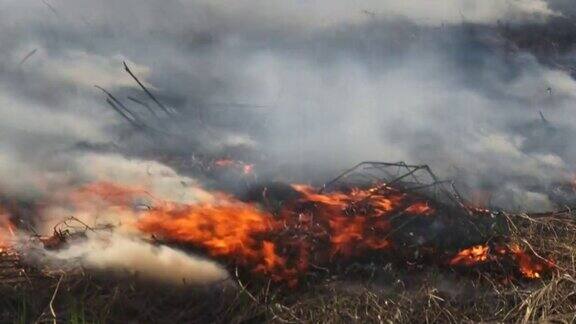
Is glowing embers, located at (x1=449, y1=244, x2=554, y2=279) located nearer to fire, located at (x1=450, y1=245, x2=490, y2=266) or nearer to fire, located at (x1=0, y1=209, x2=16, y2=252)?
fire, located at (x1=450, y1=245, x2=490, y2=266)

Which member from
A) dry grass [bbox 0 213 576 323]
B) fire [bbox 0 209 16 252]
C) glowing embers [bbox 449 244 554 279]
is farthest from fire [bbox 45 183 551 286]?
fire [bbox 0 209 16 252]

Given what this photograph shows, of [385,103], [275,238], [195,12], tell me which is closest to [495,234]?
[385,103]

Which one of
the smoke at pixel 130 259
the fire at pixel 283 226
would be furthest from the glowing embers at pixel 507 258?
the smoke at pixel 130 259

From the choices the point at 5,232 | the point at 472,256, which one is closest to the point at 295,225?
the point at 472,256

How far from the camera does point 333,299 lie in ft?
14.2

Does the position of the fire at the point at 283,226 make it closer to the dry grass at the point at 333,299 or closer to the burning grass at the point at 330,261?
the burning grass at the point at 330,261

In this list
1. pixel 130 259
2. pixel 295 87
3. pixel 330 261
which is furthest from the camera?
pixel 295 87

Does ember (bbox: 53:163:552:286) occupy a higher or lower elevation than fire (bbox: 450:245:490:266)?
higher

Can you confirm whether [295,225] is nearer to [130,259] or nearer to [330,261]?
[330,261]

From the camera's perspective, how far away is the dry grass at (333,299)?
4145 mm

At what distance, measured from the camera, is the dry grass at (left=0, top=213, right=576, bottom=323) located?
4.14m

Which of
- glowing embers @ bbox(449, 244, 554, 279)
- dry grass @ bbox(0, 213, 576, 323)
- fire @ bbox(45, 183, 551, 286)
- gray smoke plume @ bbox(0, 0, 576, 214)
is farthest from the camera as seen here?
glowing embers @ bbox(449, 244, 554, 279)

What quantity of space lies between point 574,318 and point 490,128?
1449mm

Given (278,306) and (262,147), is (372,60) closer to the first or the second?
(262,147)
